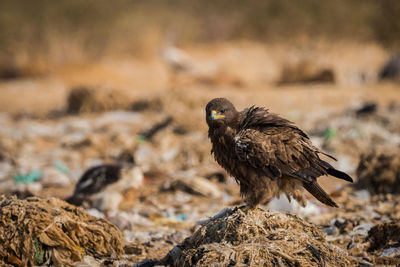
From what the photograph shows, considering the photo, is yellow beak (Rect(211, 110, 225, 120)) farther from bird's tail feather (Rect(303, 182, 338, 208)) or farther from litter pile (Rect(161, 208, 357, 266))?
bird's tail feather (Rect(303, 182, 338, 208))

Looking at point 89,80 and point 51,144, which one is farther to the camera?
point 89,80

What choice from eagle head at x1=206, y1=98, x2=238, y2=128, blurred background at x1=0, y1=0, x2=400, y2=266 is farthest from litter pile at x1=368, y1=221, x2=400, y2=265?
eagle head at x1=206, y1=98, x2=238, y2=128

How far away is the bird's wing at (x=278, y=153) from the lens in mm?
3520

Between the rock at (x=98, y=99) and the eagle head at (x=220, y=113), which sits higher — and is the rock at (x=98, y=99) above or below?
above

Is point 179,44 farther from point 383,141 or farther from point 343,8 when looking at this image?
point 383,141

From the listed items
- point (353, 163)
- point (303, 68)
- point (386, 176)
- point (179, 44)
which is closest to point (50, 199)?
point (386, 176)

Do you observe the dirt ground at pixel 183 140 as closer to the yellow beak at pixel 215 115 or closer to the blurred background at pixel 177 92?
the blurred background at pixel 177 92

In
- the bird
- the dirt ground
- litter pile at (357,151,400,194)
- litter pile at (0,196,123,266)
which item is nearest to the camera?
litter pile at (0,196,123,266)

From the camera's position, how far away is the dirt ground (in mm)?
4520

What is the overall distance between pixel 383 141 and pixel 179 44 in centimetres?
1373

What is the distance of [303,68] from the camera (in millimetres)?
13359

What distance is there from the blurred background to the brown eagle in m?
0.95

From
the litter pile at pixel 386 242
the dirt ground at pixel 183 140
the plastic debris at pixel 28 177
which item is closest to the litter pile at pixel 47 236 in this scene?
the dirt ground at pixel 183 140

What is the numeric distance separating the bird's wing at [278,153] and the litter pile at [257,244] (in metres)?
0.35
